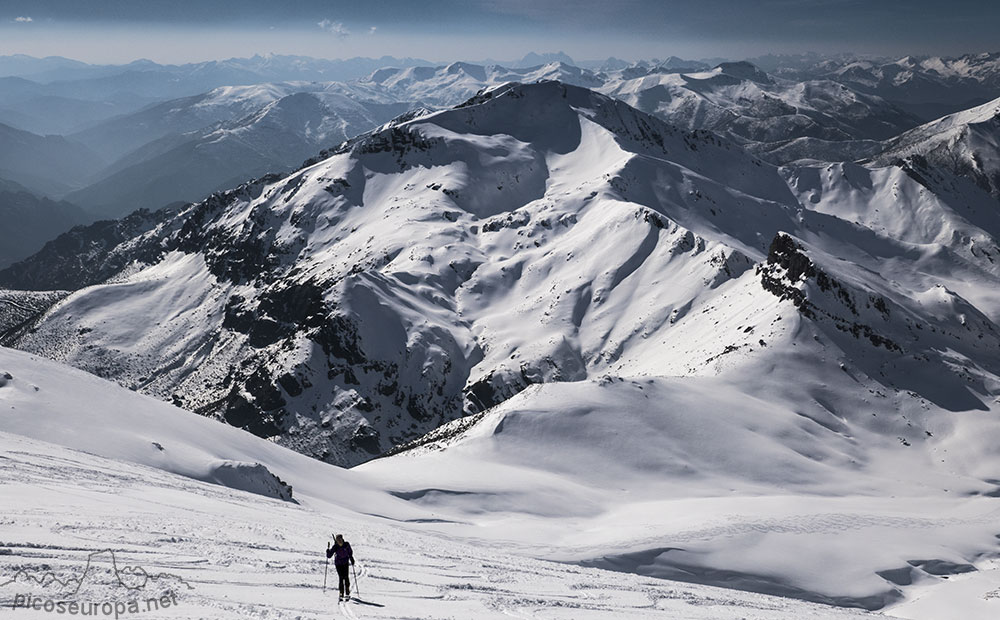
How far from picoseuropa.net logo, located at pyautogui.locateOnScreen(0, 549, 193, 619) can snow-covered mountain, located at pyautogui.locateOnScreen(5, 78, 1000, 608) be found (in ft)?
87.9

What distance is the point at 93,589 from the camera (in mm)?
15023

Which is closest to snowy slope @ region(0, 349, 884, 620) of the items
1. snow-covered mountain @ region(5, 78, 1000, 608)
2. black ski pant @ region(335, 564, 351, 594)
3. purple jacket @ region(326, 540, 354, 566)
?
black ski pant @ region(335, 564, 351, 594)

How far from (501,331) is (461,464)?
81035 mm

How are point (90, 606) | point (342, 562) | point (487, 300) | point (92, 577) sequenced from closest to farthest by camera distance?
point (90, 606), point (92, 577), point (342, 562), point (487, 300)

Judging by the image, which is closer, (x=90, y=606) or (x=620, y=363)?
(x=90, y=606)

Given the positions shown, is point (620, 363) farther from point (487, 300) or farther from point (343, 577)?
point (343, 577)

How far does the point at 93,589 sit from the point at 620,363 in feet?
358

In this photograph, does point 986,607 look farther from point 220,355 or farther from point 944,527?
point 220,355

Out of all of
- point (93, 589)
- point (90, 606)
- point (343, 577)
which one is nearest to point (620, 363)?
point (343, 577)

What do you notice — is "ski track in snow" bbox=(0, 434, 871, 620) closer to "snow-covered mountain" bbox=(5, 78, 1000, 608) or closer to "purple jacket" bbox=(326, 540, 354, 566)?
"purple jacket" bbox=(326, 540, 354, 566)

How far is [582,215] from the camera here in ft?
539

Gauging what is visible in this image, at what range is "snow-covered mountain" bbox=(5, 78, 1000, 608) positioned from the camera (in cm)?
4712

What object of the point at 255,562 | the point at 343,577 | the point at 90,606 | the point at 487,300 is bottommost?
the point at 487,300

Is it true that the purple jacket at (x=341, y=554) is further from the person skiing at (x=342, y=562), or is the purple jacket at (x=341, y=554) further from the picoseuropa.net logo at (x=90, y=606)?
the picoseuropa.net logo at (x=90, y=606)
